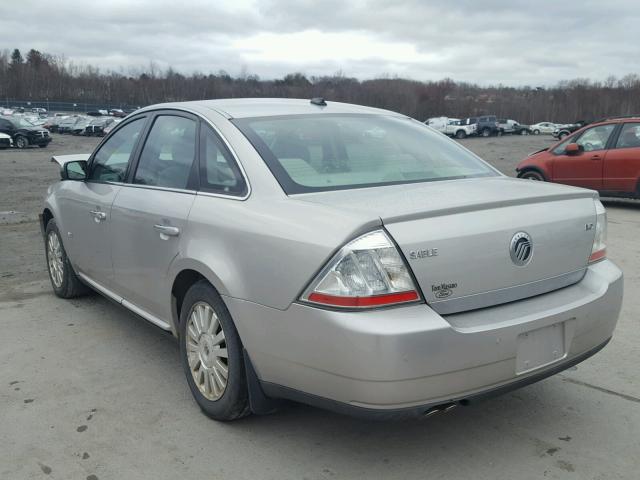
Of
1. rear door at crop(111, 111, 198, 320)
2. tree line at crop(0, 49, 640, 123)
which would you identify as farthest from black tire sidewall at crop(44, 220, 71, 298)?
tree line at crop(0, 49, 640, 123)

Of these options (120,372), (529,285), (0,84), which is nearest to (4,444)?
(120,372)

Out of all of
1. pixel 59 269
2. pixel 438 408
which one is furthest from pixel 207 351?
pixel 59 269

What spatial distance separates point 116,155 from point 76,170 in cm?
51

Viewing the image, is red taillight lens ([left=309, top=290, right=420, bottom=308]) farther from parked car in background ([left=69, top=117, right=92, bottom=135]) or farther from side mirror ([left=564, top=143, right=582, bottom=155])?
parked car in background ([left=69, top=117, right=92, bottom=135])

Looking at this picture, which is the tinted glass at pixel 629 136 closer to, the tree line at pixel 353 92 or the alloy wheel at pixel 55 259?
the alloy wheel at pixel 55 259

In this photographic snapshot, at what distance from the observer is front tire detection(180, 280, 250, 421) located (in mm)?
3031

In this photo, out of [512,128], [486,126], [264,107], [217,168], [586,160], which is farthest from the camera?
[512,128]

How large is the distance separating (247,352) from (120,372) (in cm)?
145

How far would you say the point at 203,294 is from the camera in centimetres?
319

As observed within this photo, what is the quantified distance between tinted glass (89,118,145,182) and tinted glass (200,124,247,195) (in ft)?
3.22

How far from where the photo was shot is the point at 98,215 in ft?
14.3

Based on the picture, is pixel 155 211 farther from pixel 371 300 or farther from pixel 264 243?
pixel 371 300

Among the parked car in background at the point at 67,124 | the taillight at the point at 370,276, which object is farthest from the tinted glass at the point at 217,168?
the parked car in background at the point at 67,124

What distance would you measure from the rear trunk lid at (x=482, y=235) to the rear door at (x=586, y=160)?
27.1 feet
